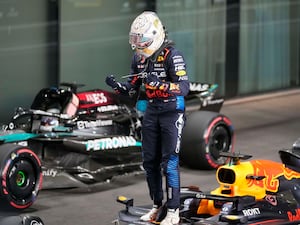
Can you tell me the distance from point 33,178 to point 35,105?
161 centimetres

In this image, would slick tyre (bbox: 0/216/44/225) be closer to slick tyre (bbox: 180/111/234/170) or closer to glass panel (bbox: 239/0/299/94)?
slick tyre (bbox: 180/111/234/170)

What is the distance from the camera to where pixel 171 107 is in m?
7.38

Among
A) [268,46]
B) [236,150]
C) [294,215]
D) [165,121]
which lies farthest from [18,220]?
[268,46]

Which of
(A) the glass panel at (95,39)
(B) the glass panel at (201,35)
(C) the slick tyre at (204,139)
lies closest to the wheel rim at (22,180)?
(C) the slick tyre at (204,139)

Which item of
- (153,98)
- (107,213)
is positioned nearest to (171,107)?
(153,98)

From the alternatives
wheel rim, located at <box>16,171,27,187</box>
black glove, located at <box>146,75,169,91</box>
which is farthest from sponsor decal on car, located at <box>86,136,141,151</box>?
black glove, located at <box>146,75,169,91</box>

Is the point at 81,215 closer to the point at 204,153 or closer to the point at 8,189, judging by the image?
the point at 8,189

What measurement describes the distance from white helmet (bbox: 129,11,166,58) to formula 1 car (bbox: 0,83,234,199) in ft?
7.12

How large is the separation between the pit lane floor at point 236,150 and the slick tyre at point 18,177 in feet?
0.71

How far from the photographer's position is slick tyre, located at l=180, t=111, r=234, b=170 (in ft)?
34.6

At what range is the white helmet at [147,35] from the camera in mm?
7262

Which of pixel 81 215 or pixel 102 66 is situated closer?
pixel 81 215

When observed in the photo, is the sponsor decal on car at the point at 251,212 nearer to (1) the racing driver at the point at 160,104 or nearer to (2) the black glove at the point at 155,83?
(1) the racing driver at the point at 160,104

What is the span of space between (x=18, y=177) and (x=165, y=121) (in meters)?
2.18
